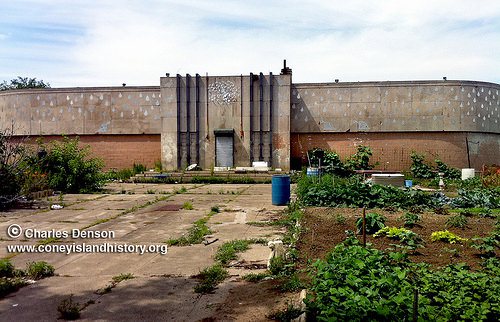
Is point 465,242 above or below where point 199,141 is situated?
below

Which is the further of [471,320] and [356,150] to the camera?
[356,150]

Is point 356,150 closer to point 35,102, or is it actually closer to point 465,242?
point 465,242

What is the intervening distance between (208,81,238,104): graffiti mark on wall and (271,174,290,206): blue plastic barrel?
12055 mm

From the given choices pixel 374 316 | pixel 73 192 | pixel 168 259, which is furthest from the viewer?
pixel 73 192

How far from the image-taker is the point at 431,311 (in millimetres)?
3695

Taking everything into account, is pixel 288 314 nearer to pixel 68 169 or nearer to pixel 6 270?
pixel 6 270

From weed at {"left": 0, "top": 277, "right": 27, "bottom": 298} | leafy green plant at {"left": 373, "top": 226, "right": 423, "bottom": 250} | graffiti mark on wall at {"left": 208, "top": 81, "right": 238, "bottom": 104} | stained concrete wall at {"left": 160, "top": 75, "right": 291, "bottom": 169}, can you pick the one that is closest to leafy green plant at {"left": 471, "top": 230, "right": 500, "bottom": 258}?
leafy green plant at {"left": 373, "top": 226, "right": 423, "bottom": 250}

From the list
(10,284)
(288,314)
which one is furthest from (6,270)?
(288,314)

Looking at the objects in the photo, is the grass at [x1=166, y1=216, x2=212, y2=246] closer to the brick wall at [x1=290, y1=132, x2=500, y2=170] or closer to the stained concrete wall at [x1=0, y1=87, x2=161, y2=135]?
the brick wall at [x1=290, y1=132, x2=500, y2=170]

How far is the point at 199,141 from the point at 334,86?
8019 mm

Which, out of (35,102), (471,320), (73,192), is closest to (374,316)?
(471,320)

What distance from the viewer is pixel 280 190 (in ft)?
41.0

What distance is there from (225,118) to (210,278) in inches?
739

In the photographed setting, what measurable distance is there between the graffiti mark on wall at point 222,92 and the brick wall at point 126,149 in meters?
4.03
